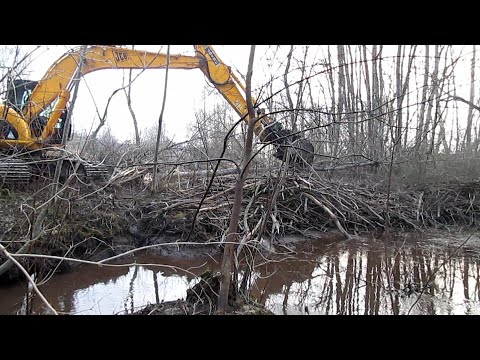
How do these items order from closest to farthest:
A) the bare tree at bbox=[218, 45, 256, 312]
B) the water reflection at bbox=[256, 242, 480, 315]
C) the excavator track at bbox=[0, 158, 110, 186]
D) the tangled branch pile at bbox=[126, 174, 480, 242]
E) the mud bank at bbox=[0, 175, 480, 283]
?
the bare tree at bbox=[218, 45, 256, 312] < the water reflection at bbox=[256, 242, 480, 315] < the mud bank at bbox=[0, 175, 480, 283] < the excavator track at bbox=[0, 158, 110, 186] < the tangled branch pile at bbox=[126, 174, 480, 242]

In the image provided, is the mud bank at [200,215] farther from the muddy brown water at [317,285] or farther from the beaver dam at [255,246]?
the muddy brown water at [317,285]

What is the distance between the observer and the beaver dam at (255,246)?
3725 mm

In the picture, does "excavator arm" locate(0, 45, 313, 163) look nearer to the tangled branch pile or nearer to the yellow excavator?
the yellow excavator

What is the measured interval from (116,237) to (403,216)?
605 centimetres

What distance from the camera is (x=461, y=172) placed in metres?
8.55

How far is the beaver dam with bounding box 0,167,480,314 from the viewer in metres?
3.72

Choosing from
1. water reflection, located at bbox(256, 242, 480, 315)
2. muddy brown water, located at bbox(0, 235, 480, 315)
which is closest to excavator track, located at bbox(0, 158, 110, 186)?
muddy brown water, located at bbox(0, 235, 480, 315)

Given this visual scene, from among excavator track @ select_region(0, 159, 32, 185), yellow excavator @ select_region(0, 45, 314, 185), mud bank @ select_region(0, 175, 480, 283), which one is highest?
yellow excavator @ select_region(0, 45, 314, 185)

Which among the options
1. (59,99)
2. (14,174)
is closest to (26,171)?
(14,174)

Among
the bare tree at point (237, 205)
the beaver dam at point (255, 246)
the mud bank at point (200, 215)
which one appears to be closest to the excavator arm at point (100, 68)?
the mud bank at point (200, 215)

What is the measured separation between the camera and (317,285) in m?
4.38

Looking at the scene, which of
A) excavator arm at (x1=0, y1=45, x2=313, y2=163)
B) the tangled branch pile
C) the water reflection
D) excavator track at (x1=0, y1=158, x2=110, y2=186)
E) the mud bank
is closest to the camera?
the water reflection

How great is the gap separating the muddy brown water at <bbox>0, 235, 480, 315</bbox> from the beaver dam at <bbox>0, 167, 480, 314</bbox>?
2 cm

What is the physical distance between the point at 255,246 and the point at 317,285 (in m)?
1.54
